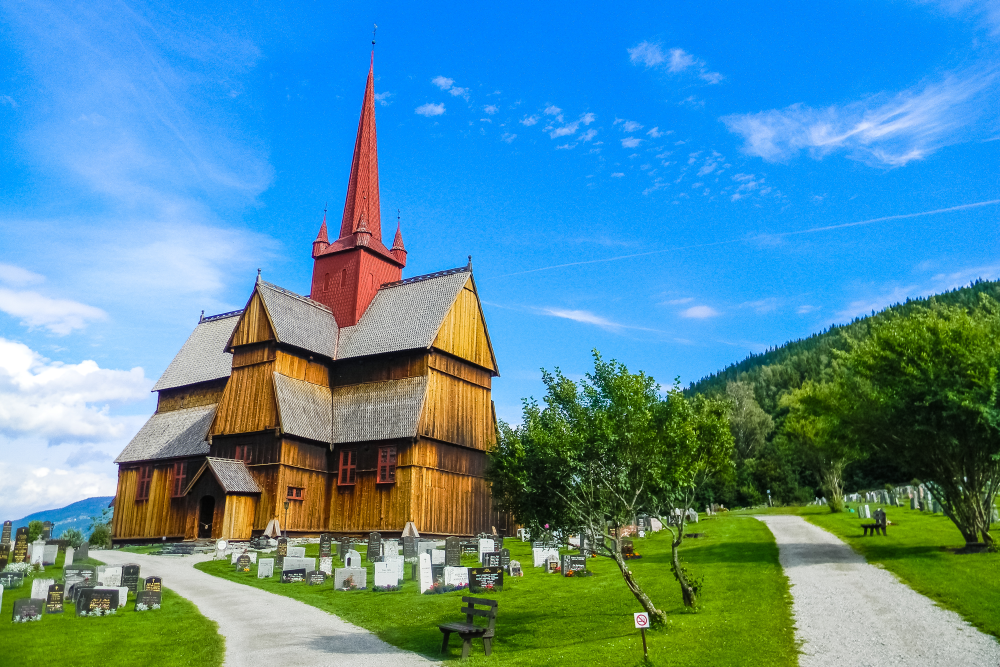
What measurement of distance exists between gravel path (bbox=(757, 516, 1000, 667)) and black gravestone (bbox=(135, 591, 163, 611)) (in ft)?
57.2

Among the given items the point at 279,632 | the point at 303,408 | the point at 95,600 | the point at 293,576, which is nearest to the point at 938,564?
the point at 279,632

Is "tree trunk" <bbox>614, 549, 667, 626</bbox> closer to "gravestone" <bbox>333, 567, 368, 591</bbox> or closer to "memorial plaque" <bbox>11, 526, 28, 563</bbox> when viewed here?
"gravestone" <bbox>333, 567, 368, 591</bbox>

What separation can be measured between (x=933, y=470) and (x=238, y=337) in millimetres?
37807

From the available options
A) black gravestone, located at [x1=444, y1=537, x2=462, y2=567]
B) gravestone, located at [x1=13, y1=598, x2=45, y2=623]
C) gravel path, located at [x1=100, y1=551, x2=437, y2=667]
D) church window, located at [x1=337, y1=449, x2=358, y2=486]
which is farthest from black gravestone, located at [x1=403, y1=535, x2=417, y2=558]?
gravestone, located at [x1=13, y1=598, x2=45, y2=623]

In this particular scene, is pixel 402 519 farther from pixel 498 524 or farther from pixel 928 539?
pixel 928 539

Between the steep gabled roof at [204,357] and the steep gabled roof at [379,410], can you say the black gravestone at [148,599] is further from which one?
the steep gabled roof at [204,357]

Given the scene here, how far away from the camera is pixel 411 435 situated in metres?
40.0

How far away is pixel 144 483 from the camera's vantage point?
47062 millimetres

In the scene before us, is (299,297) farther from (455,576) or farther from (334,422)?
(455,576)

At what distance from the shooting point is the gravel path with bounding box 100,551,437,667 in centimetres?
1462

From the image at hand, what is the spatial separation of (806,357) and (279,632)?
4411 inches

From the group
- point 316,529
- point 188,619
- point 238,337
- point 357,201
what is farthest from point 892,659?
point 357,201

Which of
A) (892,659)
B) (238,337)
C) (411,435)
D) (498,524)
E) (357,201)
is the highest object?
(357,201)

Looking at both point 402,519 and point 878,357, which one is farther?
point 402,519
